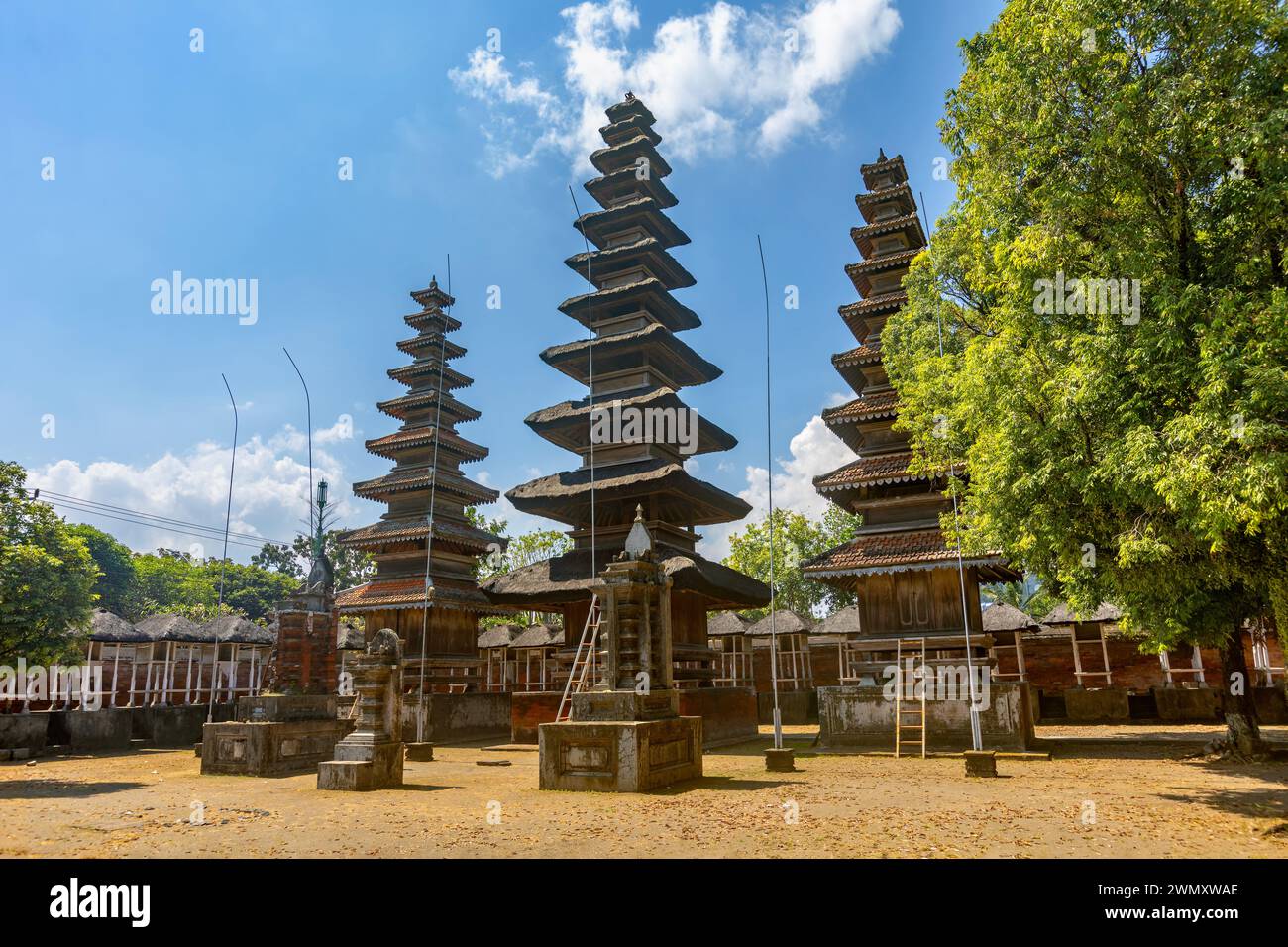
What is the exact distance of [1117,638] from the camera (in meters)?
31.5

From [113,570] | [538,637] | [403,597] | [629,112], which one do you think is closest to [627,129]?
[629,112]

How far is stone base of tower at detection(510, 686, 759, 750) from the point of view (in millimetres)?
22281

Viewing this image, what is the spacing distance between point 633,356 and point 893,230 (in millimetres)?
9213

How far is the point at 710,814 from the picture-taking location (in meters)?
9.75

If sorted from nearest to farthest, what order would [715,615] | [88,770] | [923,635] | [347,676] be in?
[88,770], [923,635], [347,676], [715,615]

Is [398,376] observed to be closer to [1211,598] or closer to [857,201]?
[857,201]

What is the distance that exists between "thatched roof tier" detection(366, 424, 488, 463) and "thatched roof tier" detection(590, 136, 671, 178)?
12.0 m

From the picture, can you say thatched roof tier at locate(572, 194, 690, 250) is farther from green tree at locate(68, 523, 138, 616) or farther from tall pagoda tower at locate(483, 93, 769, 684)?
green tree at locate(68, 523, 138, 616)

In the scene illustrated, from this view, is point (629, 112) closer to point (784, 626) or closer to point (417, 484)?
point (417, 484)

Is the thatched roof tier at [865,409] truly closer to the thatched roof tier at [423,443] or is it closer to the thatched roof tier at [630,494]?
the thatched roof tier at [630,494]

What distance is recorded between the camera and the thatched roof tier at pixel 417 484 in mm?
30297

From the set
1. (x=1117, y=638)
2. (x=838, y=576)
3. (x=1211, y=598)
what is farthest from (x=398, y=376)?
(x=1117, y=638)

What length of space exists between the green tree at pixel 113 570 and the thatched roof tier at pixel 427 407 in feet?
174

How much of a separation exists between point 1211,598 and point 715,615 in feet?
84.7
